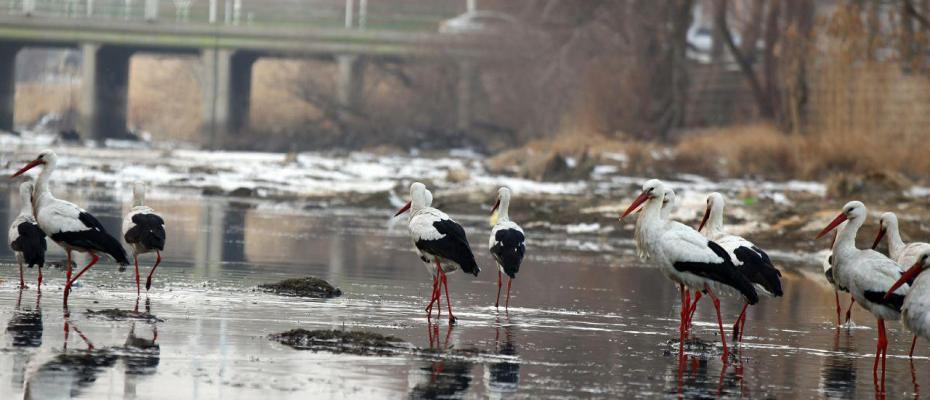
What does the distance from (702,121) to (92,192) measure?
28.4 metres

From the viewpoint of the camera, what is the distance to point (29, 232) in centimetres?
1402

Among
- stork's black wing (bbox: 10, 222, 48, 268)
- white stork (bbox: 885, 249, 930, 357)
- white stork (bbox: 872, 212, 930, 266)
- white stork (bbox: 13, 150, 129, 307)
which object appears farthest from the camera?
white stork (bbox: 872, 212, 930, 266)

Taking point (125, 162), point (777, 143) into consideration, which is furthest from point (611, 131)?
point (125, 162)

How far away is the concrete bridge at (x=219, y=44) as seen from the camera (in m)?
69.0

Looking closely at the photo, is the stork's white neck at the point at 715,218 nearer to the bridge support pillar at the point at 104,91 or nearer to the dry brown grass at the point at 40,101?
the bridge support pillar at the point at 104,91

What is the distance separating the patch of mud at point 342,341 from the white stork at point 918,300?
3.51 metres

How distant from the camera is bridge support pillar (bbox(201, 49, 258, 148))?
232 feet

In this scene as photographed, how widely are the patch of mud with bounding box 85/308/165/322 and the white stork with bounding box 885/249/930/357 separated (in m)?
5.47

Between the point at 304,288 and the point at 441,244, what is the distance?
1.72m

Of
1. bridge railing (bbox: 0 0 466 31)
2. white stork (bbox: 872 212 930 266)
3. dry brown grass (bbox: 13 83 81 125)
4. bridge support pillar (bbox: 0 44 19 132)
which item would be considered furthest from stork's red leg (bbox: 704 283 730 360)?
dry brown grass (bbox: 13 83 81 125)

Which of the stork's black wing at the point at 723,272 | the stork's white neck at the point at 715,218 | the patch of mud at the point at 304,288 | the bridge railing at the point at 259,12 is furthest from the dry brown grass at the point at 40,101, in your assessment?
the stork's black wing at the point at 723,272

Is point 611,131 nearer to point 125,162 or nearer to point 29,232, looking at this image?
point 125,162

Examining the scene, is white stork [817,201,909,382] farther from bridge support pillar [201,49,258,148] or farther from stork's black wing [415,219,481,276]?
bridge support pillar [201,49,258,148]

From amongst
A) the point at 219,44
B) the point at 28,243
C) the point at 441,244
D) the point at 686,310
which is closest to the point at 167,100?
the point at 219,44
